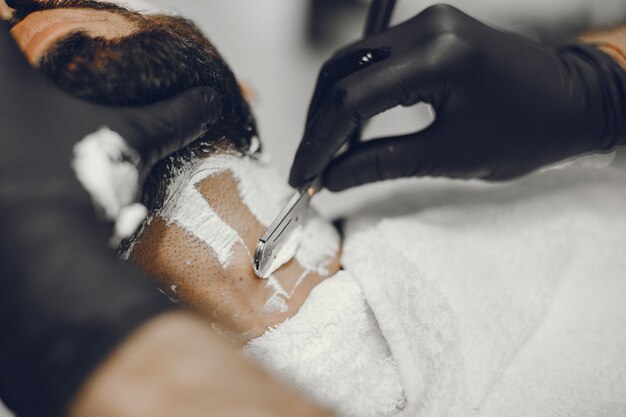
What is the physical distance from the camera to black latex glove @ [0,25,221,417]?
372 mm

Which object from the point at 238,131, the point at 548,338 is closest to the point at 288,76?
the point at 238,131

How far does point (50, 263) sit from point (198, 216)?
0.21 m

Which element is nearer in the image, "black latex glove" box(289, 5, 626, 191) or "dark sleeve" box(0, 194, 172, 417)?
"dark sleeve" box(0, 194, 172, 417)

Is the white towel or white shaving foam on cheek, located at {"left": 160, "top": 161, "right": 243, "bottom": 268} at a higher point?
white shaving foam on cheek, located at {"left": 160, "top": 161, "right": 243, "bottom": 268}

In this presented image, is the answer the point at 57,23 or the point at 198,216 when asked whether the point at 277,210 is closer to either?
the point at 198,216

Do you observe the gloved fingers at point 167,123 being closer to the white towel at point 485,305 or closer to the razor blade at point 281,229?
the razor blade at point 281,229

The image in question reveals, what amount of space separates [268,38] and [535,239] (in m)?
0.86

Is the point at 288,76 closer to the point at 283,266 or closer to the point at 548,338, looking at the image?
the point at 283,266

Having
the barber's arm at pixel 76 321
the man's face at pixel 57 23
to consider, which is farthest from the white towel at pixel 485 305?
the man's face at pixel 57 23

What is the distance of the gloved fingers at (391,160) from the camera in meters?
0.75

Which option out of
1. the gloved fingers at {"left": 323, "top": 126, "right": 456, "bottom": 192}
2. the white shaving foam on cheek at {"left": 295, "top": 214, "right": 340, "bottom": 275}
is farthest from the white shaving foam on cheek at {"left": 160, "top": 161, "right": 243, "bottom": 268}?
the gloved fingers at {"left": 323, "top": 126, "right": 456, "bottom": 192}

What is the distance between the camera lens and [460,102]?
73cm

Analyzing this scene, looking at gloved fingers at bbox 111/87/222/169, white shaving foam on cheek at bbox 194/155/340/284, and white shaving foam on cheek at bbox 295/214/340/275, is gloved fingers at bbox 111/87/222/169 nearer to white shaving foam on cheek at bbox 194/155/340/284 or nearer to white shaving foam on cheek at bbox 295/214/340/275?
white shaving foam on cheek at bbox 194/155/340/284

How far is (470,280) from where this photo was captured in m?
0.66
